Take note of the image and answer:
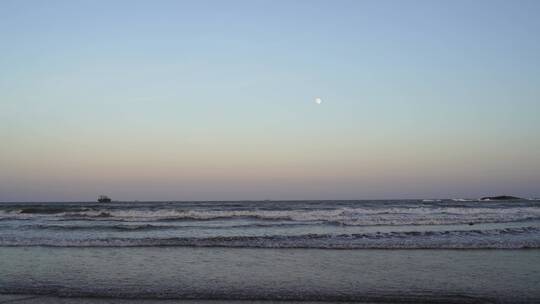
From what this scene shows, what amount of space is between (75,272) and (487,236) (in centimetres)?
1654

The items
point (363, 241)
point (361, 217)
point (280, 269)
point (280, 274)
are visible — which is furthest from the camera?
point (361, 217)

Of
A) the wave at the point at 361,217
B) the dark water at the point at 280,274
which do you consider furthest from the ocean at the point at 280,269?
the wave at the point at 361,217

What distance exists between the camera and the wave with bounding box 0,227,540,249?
53.9 ft

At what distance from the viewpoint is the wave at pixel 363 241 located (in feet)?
53.9

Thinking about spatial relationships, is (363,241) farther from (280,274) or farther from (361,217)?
(361,217)

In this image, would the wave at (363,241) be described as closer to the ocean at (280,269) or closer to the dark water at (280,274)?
the ocean at (280,269)

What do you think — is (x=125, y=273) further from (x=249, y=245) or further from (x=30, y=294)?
(x=249, y=245)

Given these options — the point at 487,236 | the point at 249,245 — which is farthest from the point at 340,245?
the point at 487,236

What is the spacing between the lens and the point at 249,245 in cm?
1714

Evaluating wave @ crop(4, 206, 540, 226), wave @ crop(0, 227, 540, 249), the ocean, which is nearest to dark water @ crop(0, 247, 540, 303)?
the ocean

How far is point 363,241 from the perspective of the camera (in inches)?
712

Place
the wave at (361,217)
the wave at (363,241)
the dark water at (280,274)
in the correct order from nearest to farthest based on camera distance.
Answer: the dark water at (280,274) → the wave at (363,241) → the wave at (361,217)

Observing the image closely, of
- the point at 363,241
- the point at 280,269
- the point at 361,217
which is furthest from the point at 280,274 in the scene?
the point at 361,217

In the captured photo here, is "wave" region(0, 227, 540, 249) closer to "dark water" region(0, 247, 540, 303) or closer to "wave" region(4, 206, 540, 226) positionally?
"dark water" region(0, 247, 540, 303)
